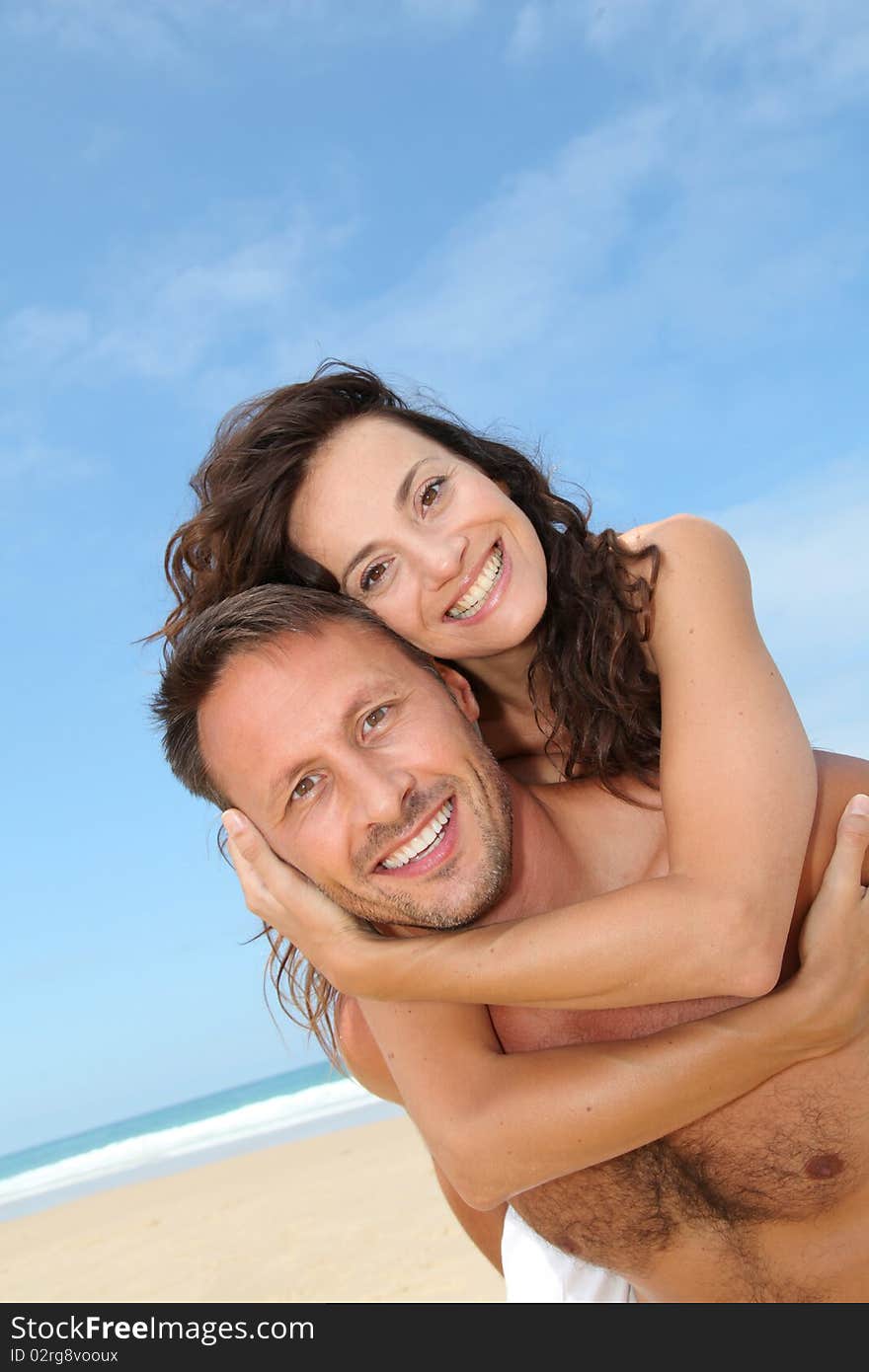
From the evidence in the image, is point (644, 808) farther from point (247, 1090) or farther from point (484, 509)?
point (247, 1090)

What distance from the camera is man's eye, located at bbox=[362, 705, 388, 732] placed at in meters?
3.30

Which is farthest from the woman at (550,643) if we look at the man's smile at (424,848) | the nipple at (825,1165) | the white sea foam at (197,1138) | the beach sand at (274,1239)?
the white sea foam at (197,1138)

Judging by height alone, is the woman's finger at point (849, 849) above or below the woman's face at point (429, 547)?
below

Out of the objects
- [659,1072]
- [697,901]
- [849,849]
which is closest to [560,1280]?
[659,1072]

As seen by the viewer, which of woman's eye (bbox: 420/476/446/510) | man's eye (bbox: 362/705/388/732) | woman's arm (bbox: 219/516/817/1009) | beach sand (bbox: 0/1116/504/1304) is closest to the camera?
woman's arm (bbox: 219/516/817/1009)

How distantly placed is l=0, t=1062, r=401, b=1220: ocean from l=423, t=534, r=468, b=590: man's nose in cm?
1631

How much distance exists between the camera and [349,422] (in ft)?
12.8

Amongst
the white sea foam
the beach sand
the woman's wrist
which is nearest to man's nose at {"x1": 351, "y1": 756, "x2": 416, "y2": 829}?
the woman's wrist

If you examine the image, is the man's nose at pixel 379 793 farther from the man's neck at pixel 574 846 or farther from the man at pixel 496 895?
the man's neck at pixel 574 846

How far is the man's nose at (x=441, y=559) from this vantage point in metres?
3.45

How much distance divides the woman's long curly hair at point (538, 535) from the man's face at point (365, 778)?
372 mm

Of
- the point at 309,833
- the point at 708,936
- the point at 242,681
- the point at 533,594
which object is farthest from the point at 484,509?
the point at 708,936

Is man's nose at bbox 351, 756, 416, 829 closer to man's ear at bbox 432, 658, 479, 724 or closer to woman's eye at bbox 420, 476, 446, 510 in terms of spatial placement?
man's ear at bbox 432, 658, 479, 724

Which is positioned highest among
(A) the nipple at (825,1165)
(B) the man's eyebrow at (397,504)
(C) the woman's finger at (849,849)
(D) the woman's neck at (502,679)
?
(B) the man's eyebrow at (397,504)
